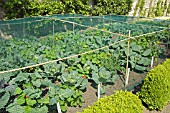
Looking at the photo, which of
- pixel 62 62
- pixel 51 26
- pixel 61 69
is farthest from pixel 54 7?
pixel 61 69

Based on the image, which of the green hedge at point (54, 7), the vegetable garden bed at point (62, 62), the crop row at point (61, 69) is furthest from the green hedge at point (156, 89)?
the green hedge at point (54, 7)

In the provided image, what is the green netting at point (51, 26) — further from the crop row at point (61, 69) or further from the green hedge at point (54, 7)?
the green hedge at point (54, 7)

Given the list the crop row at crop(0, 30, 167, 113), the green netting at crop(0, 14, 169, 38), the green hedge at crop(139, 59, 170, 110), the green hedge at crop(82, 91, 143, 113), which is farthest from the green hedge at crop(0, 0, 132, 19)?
the green hedge at crop(82, 91, 143, 113)

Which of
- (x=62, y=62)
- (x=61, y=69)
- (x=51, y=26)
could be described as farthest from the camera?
(x=51, y=26)

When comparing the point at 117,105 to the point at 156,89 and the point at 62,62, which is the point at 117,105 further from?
the point at 62,62

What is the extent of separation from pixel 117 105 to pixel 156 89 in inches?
53.6

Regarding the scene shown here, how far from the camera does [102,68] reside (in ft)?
13.6

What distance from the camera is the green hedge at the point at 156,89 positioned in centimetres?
396

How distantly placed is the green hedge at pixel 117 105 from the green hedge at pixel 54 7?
785cm

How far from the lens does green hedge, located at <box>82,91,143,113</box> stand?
276cm

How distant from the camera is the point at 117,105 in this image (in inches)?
114

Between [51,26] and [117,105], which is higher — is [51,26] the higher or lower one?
the higher one

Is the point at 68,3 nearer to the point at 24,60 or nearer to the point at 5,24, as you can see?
the point at 5,24

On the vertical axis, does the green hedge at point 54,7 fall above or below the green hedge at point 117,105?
above
